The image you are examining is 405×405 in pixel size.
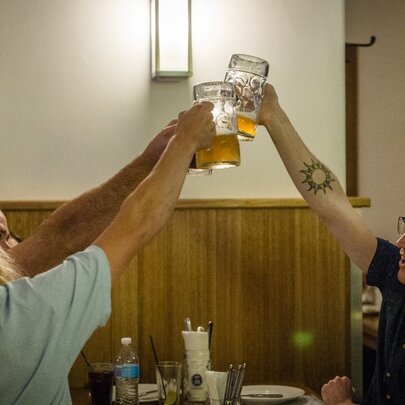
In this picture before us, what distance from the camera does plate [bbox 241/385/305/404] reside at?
239 centimetres

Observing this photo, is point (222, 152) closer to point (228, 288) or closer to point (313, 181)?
point (313, 181)

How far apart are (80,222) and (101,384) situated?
1.66ft

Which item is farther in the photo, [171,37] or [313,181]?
[171,37]

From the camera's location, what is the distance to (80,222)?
7.43 feet

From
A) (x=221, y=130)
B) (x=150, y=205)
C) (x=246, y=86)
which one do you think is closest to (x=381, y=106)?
(x=246, y=86)

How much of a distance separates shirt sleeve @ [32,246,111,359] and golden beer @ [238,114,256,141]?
2.26 feet

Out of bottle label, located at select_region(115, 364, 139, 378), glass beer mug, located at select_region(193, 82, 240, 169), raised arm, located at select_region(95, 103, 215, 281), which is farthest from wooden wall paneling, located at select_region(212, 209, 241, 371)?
raised arm, located at select_region(95, 103, 215, 281)

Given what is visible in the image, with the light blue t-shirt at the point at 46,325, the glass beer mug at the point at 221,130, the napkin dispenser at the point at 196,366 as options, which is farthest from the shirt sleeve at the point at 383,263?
the light blue t-shirt at the point at 46,325

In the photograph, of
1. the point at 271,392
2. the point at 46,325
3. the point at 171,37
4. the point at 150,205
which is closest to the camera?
the point at 46,325

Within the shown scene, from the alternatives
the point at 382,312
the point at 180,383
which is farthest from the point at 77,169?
the point at 382,312

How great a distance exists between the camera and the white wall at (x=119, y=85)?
2.88m

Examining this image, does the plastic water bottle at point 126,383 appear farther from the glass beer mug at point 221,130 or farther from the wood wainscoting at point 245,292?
the glass beer mug at point 221,130

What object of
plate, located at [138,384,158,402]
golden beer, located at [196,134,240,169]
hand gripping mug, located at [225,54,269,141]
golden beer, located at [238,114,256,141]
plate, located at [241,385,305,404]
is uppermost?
hand gripping mug, located at [225,54,269,141]

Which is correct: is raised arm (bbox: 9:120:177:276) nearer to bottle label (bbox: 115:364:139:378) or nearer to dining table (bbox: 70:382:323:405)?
bottle label (bbox: 115:364:139:378)
